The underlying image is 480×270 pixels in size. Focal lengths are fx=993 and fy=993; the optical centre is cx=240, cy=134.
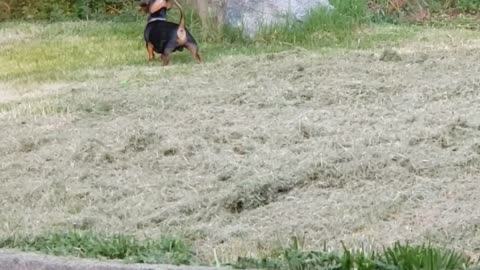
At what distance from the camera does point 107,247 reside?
10.8ft

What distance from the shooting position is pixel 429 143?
15.9 ft

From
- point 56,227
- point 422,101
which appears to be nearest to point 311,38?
point 422,101

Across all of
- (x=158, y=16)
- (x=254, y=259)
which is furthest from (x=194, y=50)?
(x=254, y=259)

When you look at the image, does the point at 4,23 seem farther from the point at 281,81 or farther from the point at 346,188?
the point at 346,188

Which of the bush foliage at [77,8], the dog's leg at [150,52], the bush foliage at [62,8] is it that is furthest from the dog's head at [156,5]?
the bush foliage at [62,8]

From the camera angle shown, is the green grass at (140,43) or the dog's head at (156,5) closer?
the dog's head at (156,5)

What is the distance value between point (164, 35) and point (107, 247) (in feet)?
16.0

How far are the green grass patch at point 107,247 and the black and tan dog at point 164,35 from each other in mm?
4507

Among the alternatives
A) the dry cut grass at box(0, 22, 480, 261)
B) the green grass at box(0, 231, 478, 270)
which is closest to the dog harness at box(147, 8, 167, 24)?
the dry cut grass at box(0, 22, 480, 261)

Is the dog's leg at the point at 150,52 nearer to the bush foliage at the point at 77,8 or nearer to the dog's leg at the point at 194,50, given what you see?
the dog's leg at the point at 194,50

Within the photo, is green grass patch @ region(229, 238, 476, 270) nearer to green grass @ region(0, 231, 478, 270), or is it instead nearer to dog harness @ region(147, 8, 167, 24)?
green grass @ region(0, 231, 478, 270)

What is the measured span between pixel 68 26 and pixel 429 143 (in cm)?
708

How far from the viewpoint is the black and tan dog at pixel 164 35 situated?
8039mm

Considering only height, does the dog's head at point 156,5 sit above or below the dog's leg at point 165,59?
above
